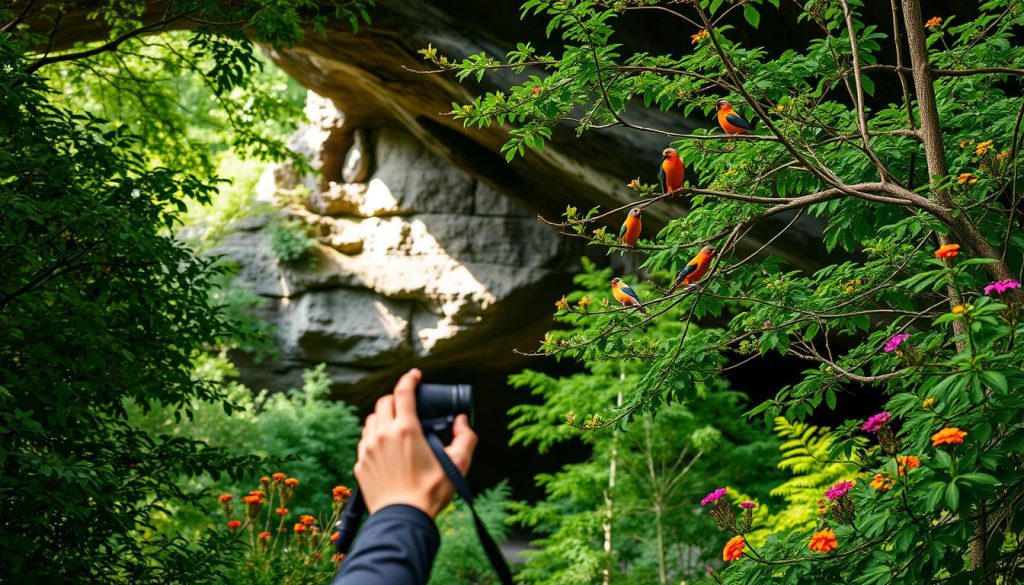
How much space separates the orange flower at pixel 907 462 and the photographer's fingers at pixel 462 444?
4.67ft

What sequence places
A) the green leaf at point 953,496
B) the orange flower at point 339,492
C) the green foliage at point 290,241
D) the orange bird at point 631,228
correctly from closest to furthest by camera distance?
1. the green leaf at point 953,496
2. the orange bird at point 631,228
3. the orange flower at point 339,492
4. the green foliage at point 290,241

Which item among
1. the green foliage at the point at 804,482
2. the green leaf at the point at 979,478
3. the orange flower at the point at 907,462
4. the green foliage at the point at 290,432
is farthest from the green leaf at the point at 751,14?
the green foliage at the point at 290,432

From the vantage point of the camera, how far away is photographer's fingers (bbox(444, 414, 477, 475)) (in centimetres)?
112

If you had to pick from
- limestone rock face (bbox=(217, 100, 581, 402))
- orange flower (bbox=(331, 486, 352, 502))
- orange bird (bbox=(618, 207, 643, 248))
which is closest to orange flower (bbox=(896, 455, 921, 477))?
orange bird (bbox=(618, 207, 643, 248))

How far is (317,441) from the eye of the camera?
10281 millimetres

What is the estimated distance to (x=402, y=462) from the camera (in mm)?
1095

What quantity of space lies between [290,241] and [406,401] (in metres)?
11.2

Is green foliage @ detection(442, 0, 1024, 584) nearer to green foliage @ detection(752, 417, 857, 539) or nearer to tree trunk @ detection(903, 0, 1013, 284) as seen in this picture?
tree trunk @ detection(903, 0, 1013, 284)

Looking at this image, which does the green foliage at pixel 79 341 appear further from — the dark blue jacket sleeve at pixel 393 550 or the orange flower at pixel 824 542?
the orange flower at pixel 824 542

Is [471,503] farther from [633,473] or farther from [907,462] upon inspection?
[633,473]

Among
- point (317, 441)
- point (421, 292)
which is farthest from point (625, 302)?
point (421, 292)

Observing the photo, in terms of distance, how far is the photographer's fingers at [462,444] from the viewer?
44.0 inches

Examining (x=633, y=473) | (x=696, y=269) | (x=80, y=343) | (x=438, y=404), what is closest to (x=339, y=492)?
(x=80, y=343)

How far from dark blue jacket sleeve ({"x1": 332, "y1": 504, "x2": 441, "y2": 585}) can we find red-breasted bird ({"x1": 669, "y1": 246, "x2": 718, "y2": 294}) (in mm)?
2081
